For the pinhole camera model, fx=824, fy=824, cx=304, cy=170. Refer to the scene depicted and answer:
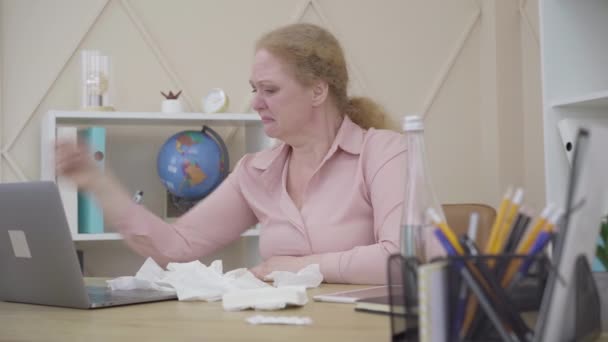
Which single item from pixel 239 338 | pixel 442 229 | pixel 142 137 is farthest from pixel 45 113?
pixel 442 229

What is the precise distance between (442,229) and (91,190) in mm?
1225

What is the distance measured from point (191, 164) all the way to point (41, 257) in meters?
2.10

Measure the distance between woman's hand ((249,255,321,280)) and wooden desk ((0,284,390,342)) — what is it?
0.45 meters

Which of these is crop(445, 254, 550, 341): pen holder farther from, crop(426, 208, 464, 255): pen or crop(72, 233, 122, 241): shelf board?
crop(72, 233, 122, 241): shelf board

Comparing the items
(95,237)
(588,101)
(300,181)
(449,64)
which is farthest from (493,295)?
(449,64)

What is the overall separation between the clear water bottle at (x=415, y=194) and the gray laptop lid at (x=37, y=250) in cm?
56

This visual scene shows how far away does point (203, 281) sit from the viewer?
54.6 inches

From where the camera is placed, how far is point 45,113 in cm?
355

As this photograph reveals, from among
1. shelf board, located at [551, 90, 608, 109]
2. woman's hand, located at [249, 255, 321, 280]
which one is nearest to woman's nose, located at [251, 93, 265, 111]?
woman's hand, located at [249, 255, 321, 280]

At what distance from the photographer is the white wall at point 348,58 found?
11.7ft

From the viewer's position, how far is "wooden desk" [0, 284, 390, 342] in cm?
98

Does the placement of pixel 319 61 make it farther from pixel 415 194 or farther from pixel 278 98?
pixel 415 194

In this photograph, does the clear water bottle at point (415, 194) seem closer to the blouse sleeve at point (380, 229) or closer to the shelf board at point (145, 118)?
the blouse sleeve at point (380, 229)

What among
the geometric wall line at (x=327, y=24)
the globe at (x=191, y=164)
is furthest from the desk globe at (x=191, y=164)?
the geometric wall line at (x=327, y=24)
